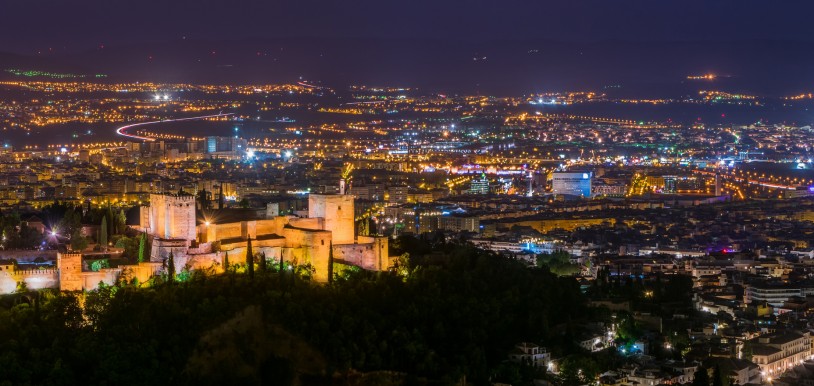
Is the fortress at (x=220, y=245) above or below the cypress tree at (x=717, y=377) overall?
above

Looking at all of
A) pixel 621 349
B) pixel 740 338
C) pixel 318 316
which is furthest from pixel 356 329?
pixel 740 338

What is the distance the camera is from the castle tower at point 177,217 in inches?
1051

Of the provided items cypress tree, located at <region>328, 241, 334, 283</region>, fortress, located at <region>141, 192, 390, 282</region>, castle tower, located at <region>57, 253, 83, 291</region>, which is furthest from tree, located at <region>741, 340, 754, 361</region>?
castle tower, located at <region>57, 253, 83, 291</region>

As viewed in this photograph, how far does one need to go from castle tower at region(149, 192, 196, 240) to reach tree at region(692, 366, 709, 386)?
9441 mm

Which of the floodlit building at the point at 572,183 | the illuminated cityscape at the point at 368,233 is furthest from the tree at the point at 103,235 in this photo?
the floodlit building at the point at 572,183

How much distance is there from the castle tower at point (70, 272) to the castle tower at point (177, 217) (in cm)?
202

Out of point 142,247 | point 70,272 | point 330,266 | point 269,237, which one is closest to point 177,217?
point 142,247

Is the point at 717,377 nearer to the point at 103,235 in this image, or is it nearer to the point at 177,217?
the point at 177,217

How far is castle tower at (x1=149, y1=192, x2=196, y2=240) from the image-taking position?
26.7m

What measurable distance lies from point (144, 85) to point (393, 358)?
72890 mm

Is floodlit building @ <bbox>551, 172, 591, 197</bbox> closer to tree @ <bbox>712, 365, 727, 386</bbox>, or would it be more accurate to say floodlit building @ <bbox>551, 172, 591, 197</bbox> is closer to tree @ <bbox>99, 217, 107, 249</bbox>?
tree @ <bbox>712, 365, 727, 386</bbox>

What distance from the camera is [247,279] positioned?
2583cm

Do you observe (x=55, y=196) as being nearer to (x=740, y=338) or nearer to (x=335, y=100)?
(x=740, y=338)

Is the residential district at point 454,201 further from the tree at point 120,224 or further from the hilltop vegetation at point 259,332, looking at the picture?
the hilltop vegetation at point 259,332
